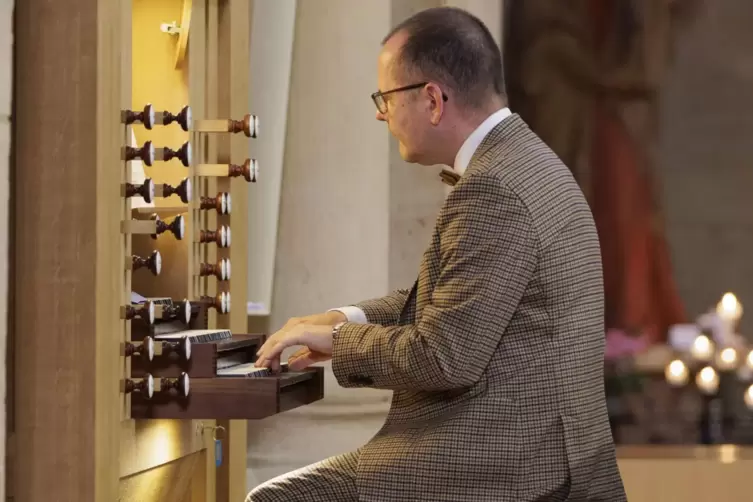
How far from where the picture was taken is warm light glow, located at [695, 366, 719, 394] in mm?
6516

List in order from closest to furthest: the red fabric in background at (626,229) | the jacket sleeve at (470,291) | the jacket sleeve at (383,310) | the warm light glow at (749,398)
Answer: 1. the jacket sleeve at (470,291)
2. the jacket sleeve at (383,310)
3. the warm light glow at (749,398)
4. the red fabric in background at (626,229)

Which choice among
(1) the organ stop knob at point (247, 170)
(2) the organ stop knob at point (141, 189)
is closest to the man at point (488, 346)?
(2) the organ stop knob at point (141, 189)

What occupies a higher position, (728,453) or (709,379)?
(709,379)

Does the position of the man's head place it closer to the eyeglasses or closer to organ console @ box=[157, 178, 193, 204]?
the eyeglasses

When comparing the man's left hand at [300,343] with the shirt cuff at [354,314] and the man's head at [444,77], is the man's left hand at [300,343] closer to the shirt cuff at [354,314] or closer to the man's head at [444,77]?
the shirt cuff at [354,314]

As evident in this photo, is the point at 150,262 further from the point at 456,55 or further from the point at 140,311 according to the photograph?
the point at 456,55

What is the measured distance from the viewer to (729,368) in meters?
6.51

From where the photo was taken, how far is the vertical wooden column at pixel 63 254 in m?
2.96

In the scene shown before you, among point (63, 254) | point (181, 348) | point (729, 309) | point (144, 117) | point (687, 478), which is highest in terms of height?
point (144, 117)

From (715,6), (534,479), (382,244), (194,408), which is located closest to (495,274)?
(534,479)

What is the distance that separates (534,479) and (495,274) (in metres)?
0.47

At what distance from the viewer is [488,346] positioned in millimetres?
2568

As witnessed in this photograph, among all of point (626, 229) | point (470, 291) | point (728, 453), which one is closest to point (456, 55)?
point (470, 291)

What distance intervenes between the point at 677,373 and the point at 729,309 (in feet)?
1.54
